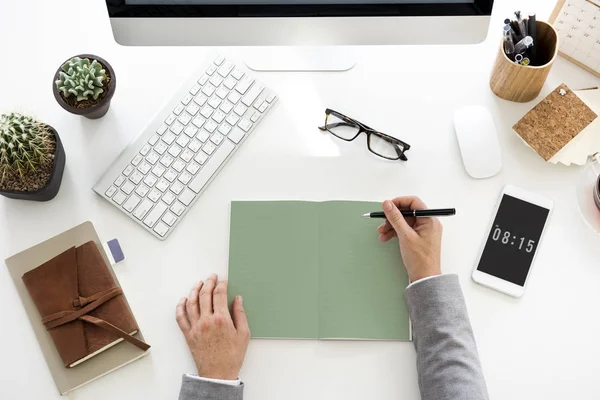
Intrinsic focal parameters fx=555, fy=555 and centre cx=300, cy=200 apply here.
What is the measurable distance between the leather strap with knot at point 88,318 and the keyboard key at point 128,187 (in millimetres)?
177

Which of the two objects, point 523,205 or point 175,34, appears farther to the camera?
point 523,205

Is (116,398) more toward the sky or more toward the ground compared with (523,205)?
more toward the ground

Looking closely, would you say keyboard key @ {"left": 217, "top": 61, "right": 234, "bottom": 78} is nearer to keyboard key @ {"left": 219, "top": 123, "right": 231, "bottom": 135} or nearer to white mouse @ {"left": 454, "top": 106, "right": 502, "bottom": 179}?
keyboard key @ {"left": 219, "top": 123, "right": 231, "bottom": 135}

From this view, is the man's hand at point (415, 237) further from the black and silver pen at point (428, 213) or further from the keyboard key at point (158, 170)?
the keyboard key at point (158, 170)

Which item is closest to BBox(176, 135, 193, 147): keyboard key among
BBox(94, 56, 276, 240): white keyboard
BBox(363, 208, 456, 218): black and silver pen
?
BBox(94, 56, 276, 240): white keyboard

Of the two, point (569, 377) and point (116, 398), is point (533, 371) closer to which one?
point (569, 377)

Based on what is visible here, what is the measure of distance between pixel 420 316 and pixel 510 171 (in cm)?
32

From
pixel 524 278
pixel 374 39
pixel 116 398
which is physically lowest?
pixel 116 398

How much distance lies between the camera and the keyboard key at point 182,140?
3.27ft

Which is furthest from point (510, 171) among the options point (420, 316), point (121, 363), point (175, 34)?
point (121, 363)

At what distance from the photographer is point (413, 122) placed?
3.37 feet

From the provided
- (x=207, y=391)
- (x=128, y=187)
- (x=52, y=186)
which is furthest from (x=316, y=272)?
(x=52, y=186)

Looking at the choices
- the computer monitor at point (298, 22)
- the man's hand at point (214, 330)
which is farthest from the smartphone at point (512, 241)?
the man's hand at point (214, 330)

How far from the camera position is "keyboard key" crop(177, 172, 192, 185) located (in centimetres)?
98
